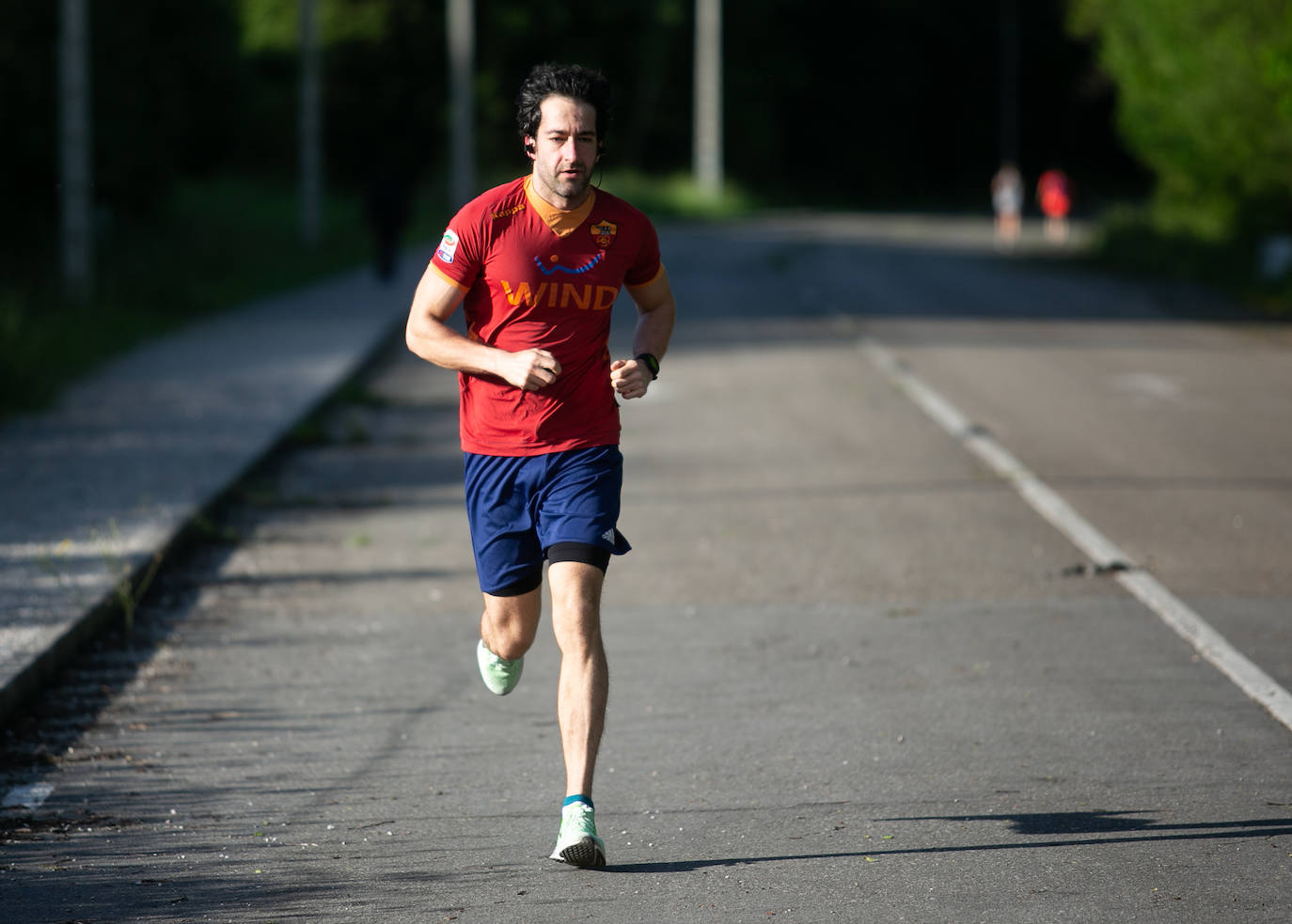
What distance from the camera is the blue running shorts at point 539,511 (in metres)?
4.96

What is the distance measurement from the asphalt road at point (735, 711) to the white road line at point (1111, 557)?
7cm

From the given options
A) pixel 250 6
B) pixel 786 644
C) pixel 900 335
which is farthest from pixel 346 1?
pixel 786 644

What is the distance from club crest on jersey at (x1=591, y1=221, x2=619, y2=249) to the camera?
4949mm

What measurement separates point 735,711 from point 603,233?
6.95 ft

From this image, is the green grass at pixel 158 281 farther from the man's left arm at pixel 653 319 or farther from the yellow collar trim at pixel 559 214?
the yellow collar trim at pixel 559 214

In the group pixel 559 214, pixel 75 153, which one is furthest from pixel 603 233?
pixel 75 153

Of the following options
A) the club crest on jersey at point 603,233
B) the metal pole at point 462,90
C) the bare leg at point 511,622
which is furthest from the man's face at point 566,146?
the metal pole at point 462,90

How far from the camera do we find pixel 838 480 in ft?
37.2

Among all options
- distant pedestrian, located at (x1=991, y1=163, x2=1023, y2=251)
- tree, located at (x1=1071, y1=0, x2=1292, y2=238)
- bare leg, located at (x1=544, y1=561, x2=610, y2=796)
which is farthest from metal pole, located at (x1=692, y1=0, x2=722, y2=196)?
bare leg, located at (x1=544, y1=561, x2=610, y2=796)

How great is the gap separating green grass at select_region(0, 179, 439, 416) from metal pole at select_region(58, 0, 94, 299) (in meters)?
0.39

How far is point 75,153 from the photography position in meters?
18.9

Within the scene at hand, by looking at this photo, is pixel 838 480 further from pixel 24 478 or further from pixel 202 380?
pixel 202 380

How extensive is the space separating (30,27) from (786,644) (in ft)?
67.6

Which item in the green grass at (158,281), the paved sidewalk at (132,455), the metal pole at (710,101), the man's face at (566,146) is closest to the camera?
the man's face at (566,146)
